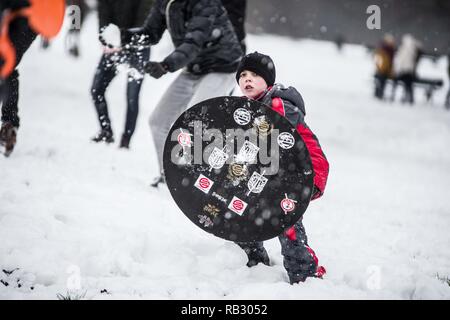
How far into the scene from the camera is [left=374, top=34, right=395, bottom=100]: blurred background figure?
1526 cm

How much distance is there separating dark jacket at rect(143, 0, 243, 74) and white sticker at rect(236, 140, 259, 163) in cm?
108

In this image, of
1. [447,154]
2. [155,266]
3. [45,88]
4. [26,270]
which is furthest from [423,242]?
[45,88]

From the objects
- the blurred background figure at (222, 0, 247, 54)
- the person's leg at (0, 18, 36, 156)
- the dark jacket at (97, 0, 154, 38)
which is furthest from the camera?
the dark jacket at (97, 0, 154, 38)

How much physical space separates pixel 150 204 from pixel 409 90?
13.7 metres

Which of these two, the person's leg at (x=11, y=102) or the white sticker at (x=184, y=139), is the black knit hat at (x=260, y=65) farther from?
the person's leg at (x=11, y=102)

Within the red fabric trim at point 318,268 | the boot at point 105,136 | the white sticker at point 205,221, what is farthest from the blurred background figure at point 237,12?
the red fabric trim at point 318,268

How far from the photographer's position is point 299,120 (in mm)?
2342

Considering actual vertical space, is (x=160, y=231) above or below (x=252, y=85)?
below

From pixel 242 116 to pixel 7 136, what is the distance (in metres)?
2.36

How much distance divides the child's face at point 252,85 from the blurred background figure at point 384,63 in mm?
13826

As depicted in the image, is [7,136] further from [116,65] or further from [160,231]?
[160,231]

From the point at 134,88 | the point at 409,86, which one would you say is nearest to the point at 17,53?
the point at 134,88

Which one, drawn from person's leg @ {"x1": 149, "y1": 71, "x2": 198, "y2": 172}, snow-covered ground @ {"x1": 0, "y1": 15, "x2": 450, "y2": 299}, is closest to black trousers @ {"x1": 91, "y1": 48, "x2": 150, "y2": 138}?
snow-covered ground @ {"x1": 0, "y1": 15, "x2": 450, "y2": 299}

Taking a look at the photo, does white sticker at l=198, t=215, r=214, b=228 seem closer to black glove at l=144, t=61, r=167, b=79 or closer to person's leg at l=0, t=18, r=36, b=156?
black glove at l=144, t=61, r=167, b=79
